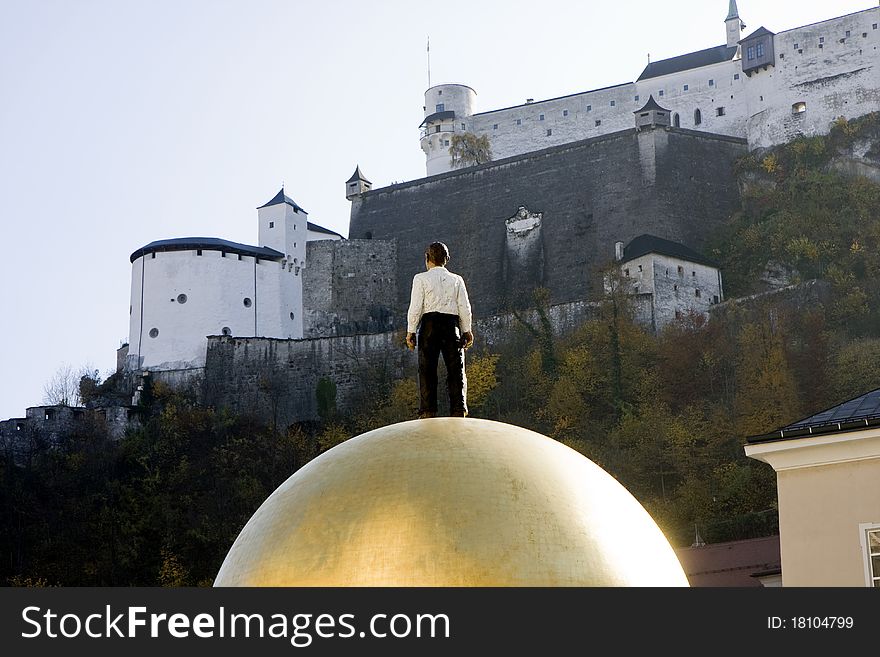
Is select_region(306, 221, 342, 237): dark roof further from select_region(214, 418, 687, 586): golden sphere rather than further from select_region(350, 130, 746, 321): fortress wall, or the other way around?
select_region(214, 418, 687, 586): golden sphere

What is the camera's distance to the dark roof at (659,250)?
5938 centimetres

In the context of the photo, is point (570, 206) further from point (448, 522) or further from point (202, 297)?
point (448, 522)

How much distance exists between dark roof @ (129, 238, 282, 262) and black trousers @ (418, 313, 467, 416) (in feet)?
189

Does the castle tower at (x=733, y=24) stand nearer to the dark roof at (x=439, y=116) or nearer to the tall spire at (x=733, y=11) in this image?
the tall spire at (x=733, y=11)

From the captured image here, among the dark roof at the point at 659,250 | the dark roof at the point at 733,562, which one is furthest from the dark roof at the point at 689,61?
the dark roof at the point at 733,562

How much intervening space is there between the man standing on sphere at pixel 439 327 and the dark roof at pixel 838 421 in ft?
29.9

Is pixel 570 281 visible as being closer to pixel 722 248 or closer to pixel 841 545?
pixel 722 248

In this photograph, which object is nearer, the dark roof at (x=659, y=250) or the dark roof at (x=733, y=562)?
the dark roof at (x=733, y=562)

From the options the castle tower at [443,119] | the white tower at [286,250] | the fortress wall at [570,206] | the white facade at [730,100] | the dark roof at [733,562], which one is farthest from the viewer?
the castle tower at [443,119]

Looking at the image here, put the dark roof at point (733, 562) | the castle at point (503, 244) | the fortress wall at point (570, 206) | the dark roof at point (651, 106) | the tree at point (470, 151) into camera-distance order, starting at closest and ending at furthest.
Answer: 1. the dark roof at point (733, 562)
2. the castle at point (503, 244)
3. the fortress wall at point (570, 206)
4. the dark roof at point (651, 106)
5. the tree at point (470, 151)

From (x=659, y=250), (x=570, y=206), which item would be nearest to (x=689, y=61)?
(x=570, y=206)

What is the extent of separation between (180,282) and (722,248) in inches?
838

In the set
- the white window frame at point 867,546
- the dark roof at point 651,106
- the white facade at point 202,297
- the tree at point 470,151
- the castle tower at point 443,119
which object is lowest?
the white window frame at point 867,546

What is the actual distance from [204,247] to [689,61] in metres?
24.7
